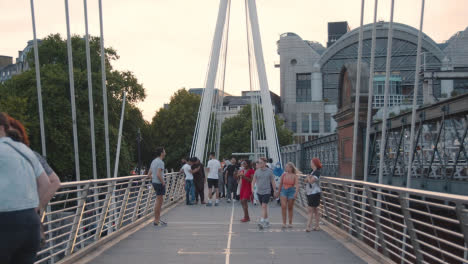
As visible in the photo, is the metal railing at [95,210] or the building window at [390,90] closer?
the metal railing at [95,210]

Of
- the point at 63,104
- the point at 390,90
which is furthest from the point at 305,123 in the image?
the point at 63,104

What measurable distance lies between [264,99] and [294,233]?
1688 centimetres

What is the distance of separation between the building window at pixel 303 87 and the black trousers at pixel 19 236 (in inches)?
4034

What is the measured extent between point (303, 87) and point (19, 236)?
103226 millimetres

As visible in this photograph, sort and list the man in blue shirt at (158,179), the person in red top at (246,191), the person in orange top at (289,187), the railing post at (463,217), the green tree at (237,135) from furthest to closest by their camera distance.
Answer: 1. the green tree at (237,135)
2. the person in red top at (246,191)
3. the person in orange top at (289,187)
4. the man in blue shirt at (158,179)
5. the railing post at (463,217)

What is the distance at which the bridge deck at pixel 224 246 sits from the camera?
10172 mm

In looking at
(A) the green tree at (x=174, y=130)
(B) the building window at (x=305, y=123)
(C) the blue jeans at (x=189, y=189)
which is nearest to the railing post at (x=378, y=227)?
(C) the blue jeans at (x=189, y=189)

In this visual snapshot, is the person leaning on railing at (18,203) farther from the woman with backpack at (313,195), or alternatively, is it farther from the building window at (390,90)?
the building window at (390,90)

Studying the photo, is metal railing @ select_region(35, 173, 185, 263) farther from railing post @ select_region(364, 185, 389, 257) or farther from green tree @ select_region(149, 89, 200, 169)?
green tree @ select_region(149, 89, 200, 169)

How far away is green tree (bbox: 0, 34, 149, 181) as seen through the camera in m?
42.6

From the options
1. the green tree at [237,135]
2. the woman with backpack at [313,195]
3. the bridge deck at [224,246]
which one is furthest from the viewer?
the green tree at [237,135]

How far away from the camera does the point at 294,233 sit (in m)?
14.4

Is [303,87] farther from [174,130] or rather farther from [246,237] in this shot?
[246,237]

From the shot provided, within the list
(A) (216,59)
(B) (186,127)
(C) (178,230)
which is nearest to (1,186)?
(C) (178,230)
